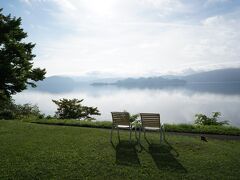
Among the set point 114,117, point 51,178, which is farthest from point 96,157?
point 114,117

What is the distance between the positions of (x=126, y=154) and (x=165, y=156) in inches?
45.8

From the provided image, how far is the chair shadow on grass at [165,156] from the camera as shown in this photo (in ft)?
20.2

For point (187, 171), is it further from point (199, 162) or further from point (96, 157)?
point (96, 157)

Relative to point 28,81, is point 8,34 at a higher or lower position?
higher

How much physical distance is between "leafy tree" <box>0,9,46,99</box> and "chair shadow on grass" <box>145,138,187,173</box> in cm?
994

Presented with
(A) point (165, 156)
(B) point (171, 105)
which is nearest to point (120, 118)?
(A) point (165, 156)

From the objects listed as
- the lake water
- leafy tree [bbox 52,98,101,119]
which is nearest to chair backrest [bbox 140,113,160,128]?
leafy tree [bbox 52,98,101,119]

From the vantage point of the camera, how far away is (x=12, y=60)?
49.9ft

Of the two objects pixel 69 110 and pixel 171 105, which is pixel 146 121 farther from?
pixel 171 105

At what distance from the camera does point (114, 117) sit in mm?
8945

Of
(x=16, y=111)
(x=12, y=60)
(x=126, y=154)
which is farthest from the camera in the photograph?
(x=16, y=111)

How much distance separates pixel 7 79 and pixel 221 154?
12.5m

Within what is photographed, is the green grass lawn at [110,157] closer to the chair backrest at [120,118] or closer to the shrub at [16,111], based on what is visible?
the chair backrest at [120,118]

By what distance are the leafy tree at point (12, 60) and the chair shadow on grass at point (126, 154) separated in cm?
916
